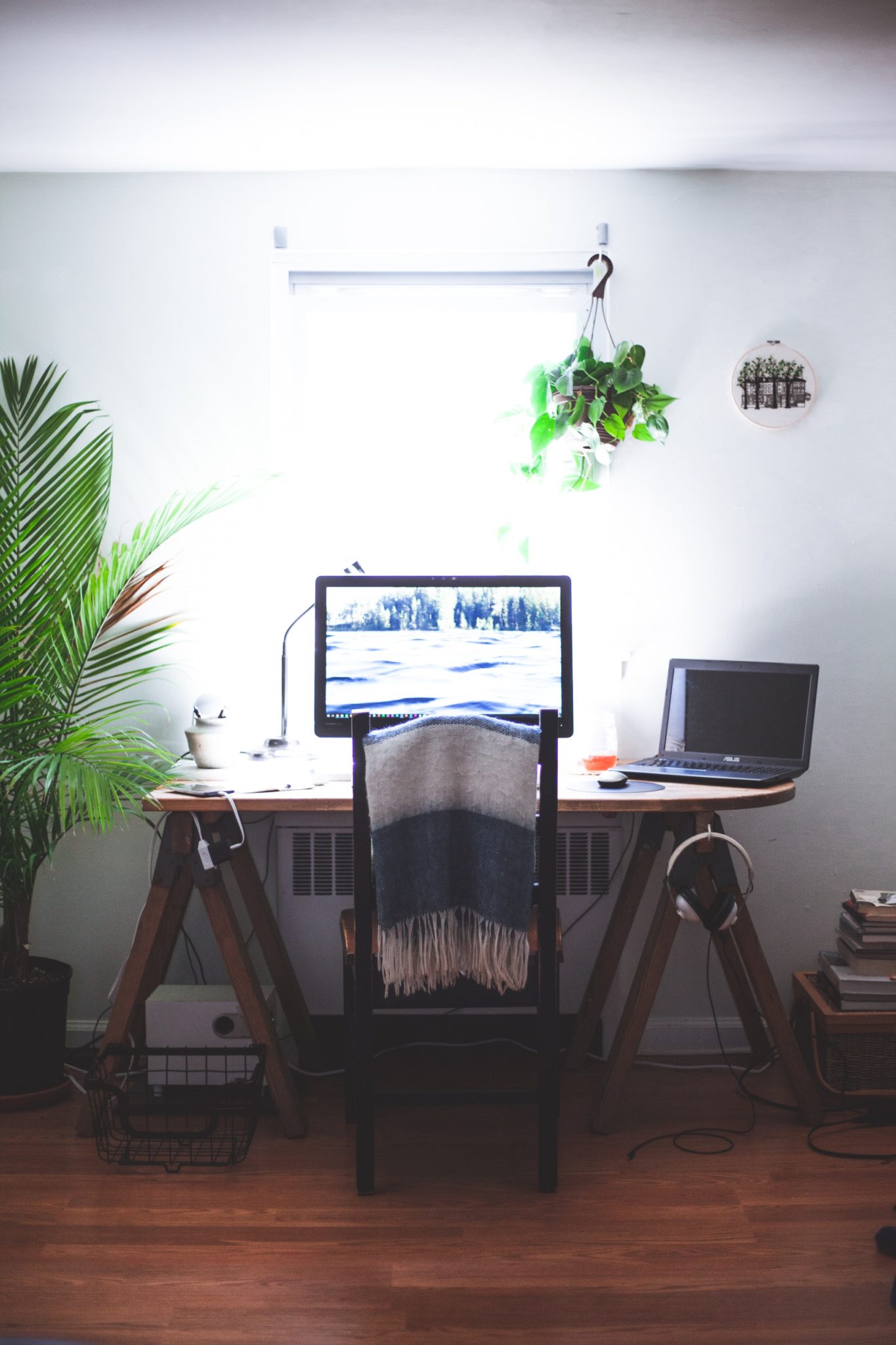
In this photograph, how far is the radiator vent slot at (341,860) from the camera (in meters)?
2.79

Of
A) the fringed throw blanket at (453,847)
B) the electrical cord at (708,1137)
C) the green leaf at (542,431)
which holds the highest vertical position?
the green leaf at (542,431)

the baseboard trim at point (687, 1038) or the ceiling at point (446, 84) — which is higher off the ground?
the ceiling at point (446, 84)

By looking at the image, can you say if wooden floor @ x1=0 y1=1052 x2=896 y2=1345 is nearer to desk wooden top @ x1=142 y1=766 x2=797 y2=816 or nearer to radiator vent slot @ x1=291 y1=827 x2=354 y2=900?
radiator vent slot @ x1=291 y1=827 x2=354 y2=900

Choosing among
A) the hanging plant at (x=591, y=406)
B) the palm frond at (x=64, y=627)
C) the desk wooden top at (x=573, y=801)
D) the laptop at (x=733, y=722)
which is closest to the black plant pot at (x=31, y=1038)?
the palm frond at (x=64, y=627)

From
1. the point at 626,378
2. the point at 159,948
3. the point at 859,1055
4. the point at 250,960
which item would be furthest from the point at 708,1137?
the point at 626,378

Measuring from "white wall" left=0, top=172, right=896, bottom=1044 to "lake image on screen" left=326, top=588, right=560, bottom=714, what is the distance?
31cm

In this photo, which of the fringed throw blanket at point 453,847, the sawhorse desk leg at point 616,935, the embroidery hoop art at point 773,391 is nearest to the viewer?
the fringed throw blanket at point 453,847

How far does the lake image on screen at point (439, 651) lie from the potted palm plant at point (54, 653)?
45cm

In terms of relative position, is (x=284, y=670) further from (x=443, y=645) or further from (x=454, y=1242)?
(x=454, y=1242)

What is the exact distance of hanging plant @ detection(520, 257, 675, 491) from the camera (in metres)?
2.63

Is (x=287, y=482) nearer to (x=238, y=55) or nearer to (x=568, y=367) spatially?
(x=568, y=367)

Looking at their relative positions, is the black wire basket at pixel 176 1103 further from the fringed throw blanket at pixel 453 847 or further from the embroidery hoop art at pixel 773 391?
the embroidery hoop art at pixel 773 391

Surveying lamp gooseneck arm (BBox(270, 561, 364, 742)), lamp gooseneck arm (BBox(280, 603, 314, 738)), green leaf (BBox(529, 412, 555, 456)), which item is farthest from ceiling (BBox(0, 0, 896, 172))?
lamp gooseneck arm (BBox(280, 603, 314, 738))

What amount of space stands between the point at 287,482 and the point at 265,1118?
1.58 meters
